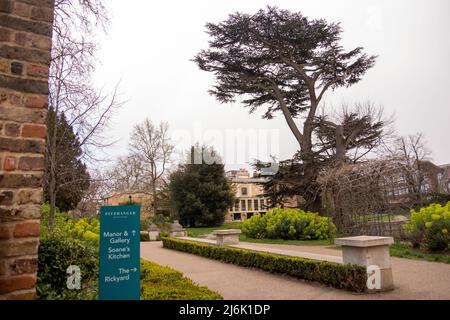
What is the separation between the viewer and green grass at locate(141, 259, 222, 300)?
5.25 m

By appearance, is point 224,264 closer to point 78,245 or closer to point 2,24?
point 78,245

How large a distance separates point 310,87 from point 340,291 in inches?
744

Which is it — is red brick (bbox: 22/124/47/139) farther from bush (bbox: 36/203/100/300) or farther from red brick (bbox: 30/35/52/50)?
bush (bbox: 36/203/100/300)

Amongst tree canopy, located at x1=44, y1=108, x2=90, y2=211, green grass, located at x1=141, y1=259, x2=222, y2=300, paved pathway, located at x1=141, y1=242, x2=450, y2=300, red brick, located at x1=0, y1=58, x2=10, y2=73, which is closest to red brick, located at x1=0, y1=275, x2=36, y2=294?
red brick, located at x1=0, y1=58, x2=10, y2=73

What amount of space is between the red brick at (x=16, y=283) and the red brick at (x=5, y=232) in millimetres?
277

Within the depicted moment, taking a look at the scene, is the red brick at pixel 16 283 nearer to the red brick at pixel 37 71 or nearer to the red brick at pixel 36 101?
the red brick at pixel 36 101

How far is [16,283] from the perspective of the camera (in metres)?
2.36

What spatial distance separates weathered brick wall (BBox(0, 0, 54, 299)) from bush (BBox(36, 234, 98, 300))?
2595 mm

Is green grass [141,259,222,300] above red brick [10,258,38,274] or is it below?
below

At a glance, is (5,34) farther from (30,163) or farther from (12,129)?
(30,163)

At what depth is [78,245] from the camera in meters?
6.45

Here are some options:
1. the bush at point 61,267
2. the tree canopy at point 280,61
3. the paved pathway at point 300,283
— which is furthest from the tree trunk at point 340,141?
the bush at point 61,267
